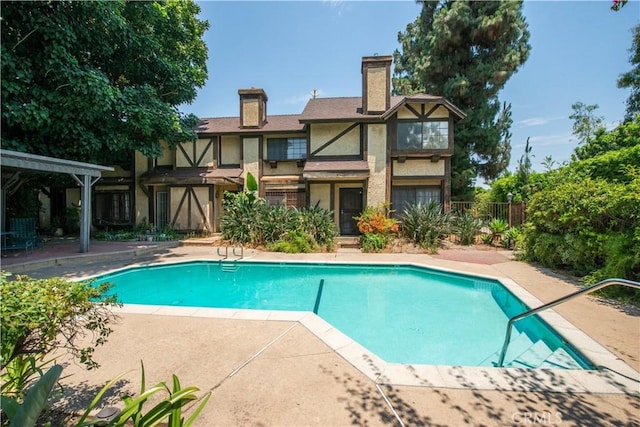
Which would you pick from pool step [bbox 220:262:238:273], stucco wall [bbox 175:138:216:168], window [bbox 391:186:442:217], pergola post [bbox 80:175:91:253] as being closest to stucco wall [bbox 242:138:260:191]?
stucco wall [bbox 175:138:216:168]

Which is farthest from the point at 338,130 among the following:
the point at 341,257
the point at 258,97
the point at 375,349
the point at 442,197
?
the point at 375,349

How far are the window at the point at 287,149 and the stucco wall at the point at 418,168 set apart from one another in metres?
5.52

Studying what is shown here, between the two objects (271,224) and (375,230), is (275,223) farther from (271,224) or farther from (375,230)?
(375,230)

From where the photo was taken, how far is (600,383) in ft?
9.99

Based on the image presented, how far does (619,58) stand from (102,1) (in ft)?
93.5

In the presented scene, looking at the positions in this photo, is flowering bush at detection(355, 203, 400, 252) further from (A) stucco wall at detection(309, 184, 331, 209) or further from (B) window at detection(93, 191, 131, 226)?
(B) window at detection(93, 191, 131, 226)

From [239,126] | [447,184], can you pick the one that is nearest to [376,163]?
[447,184]

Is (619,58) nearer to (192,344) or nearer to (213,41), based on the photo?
(213,41)

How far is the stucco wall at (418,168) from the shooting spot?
47.2ft

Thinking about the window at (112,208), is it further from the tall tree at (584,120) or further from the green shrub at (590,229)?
the tall tree at (584,120)

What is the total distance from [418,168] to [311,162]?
5.94 meters

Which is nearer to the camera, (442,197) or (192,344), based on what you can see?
(192,344)

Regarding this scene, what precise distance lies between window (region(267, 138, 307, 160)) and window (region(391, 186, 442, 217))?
5922 mm

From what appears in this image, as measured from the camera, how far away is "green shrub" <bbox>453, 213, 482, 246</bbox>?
12.7 m
